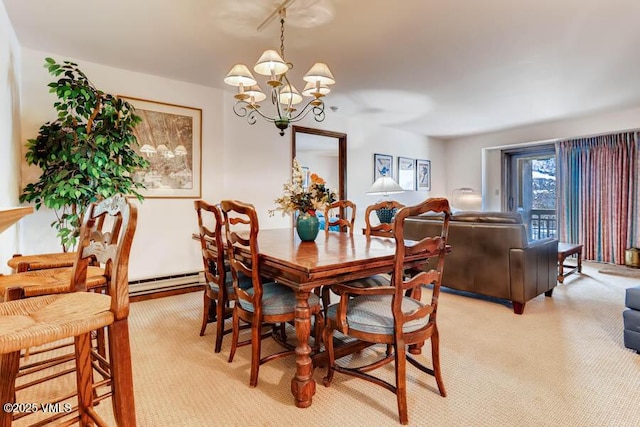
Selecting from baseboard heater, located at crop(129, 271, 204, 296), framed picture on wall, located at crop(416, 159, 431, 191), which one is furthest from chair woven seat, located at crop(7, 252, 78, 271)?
framed picture on wall, located at crop(416, 159, 431, 191)

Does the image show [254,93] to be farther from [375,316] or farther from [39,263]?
[375,316]

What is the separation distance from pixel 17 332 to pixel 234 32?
249 cm

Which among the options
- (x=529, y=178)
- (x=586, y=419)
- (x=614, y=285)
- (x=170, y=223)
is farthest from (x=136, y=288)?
(x=529, y=178)

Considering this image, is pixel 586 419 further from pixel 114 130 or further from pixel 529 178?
pixel 529 178

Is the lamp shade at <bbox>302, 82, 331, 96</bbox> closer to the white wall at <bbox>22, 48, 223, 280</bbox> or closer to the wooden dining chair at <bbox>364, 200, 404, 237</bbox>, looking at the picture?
the wooden dining chair at <bbox>364, 200, 404, 237</bbox>

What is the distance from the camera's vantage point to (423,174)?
6867 mm

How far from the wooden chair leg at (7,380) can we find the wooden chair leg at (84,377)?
22cm

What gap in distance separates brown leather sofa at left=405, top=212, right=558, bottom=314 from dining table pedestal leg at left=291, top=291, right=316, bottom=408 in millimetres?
2132

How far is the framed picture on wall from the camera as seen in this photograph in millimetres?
6750

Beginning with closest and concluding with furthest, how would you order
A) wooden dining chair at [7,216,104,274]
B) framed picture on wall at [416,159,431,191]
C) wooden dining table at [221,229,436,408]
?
wooden dining table at [221,229,436,408]
wooden dining chair at [7,216,104,274]
framed picture on wall at [416,159,431,191]

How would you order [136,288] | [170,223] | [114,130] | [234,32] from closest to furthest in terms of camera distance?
1. [234,32]
2. [114,130]
3. [136,288]
4. [170,223]

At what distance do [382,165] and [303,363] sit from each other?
483 centimetres

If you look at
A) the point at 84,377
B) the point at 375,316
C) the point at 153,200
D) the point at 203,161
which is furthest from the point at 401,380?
the point at 203,161

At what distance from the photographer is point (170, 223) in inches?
146
